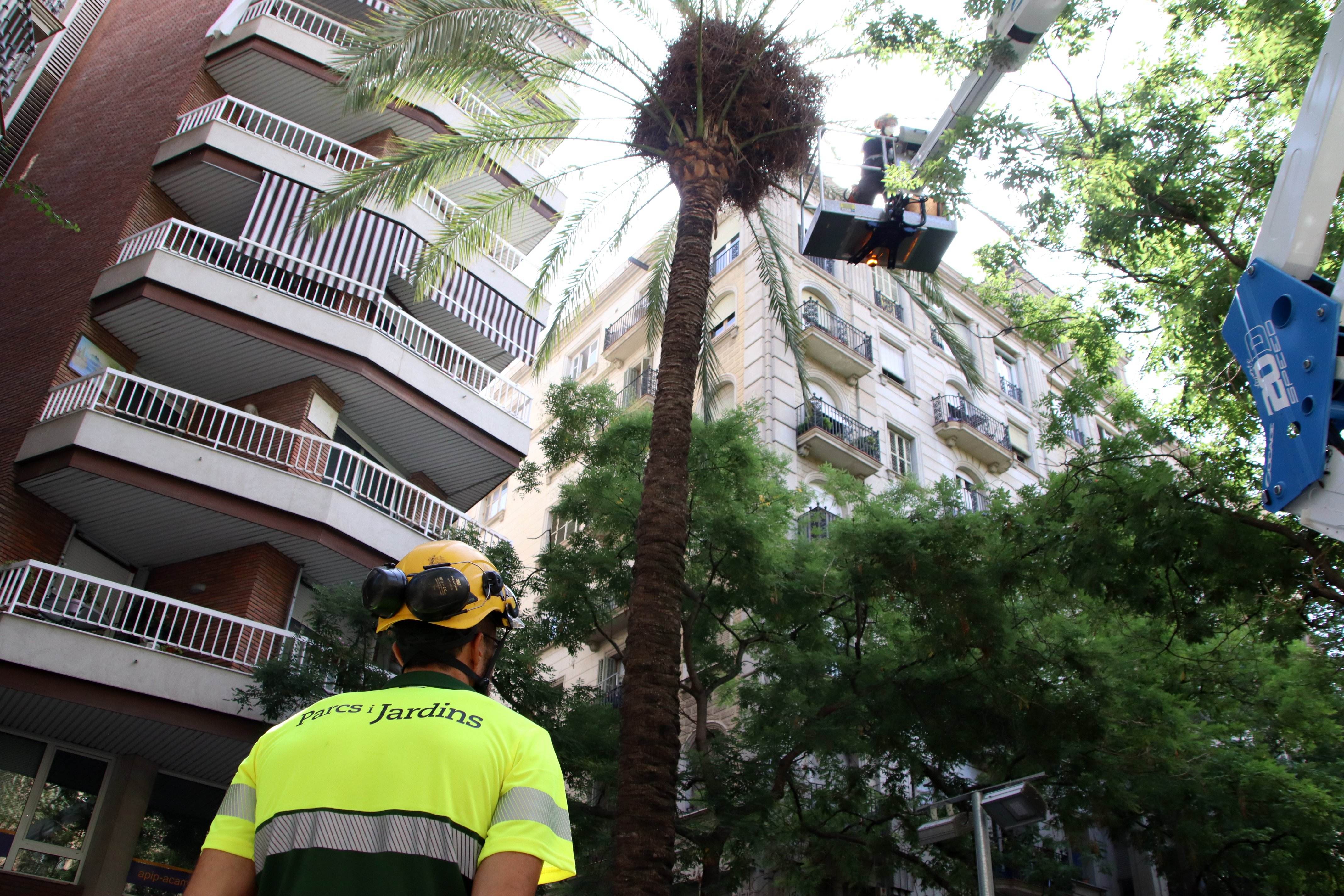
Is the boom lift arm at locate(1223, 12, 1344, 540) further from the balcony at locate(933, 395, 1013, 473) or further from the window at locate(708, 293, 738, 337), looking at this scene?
the balcony at locate(933, 395, 1013, 473)

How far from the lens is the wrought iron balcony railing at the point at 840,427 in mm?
22469

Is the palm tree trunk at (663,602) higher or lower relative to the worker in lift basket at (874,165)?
lower

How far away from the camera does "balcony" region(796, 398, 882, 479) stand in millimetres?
22250

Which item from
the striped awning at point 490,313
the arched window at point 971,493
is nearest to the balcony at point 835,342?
the arched window at point 971,493

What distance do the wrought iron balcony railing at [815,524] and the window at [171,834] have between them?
8921 millimetres

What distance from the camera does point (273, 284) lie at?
16.9 m

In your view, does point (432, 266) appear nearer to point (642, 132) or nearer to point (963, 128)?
point (642, 132)

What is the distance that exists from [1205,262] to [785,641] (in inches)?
276

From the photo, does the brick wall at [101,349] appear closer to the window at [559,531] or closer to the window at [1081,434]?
the window at [559,531]

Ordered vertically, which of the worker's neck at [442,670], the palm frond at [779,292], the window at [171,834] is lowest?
the worker's neck at [442,670]

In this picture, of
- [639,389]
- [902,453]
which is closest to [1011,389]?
[902,453]

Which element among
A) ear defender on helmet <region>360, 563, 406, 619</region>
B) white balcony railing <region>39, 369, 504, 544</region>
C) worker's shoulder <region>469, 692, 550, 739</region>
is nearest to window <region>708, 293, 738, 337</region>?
white balcony railing <region>39, 369, 504, 544</region>

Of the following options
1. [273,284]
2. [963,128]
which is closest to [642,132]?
[963,128]

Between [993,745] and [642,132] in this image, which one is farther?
[642,132]
